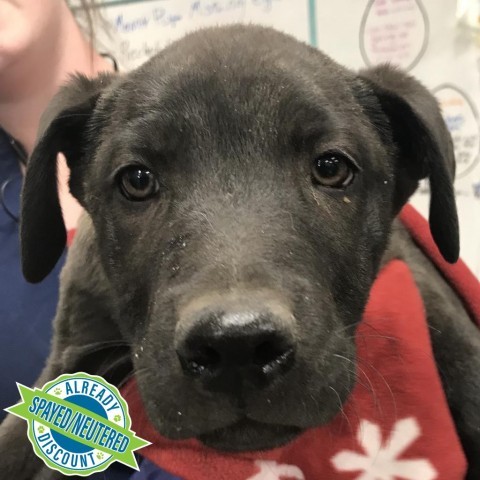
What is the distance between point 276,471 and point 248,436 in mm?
375

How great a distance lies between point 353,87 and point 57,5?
1223 mm

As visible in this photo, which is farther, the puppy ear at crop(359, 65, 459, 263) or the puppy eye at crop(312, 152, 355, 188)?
the puppy ear at crop(359, 65, 459, 263)

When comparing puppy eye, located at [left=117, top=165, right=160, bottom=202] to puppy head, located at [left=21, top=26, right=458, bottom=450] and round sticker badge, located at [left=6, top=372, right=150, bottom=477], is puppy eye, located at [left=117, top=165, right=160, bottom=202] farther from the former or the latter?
round sticker badge, located at [left=6, top=372, right=150, bottom=477]

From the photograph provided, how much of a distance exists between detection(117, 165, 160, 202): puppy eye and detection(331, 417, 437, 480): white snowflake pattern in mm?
666

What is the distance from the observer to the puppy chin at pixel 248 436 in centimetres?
93

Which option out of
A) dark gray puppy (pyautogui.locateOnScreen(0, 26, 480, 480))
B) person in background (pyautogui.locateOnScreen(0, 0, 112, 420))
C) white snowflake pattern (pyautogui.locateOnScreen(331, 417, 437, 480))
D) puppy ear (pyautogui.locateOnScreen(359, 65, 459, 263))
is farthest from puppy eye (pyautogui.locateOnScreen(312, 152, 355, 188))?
person in background (pyautogui.locateOnScreen(0, 0, 112, 420))

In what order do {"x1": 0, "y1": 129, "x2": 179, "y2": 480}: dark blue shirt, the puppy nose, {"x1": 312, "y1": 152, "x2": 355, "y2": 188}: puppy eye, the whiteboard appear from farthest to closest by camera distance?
the whiteboard
{"x1": 0, "y1": 129, "x2": 179, "y2": 480}: dark blue shirt
{"x1": 312, "y1": 152, "x2": 355, "y2": 188}: puppy eye
the puppy nose

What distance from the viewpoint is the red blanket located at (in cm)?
122

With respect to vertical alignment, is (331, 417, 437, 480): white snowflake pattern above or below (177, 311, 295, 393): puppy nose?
below

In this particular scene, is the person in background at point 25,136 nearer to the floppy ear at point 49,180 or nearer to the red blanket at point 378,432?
the floppy ear at point 49,180

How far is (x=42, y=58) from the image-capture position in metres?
2.07

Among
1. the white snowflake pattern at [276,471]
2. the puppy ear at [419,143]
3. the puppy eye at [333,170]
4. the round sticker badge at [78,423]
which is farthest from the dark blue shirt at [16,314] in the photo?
the puppy ear at [419,143]

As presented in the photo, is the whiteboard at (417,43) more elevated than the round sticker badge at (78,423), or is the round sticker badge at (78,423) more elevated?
the round sticker badge at (78,423)

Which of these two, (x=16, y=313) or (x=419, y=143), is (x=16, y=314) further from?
(x=419, y=143)
